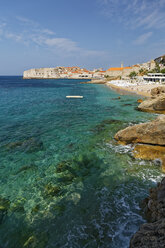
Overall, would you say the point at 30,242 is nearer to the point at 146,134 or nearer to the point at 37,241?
the point at 37,241

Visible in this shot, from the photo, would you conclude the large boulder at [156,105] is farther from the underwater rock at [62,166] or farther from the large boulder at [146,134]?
the underwater rock at [62,166]

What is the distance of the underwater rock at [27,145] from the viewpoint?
44.4 ft

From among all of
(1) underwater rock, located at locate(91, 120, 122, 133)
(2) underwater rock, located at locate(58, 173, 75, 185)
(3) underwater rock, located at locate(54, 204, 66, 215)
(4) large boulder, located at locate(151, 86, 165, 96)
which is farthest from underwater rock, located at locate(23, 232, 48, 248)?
(4) large boulder, located at locate(151, 86, 165, 96)

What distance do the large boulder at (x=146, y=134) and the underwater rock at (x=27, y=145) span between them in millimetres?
8020

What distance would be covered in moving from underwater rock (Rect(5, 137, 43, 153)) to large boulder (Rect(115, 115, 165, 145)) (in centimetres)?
802

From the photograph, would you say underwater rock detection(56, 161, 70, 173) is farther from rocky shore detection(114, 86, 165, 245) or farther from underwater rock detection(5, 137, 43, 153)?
rocky shore detection(114, 86, 165, 245)

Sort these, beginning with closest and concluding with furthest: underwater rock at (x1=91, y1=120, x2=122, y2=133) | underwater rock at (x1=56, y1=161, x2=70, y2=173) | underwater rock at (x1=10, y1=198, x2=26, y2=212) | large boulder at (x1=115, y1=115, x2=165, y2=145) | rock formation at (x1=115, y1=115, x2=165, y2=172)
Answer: underwater rock at (x1=10, y1=198, x2=26, y2=212)
underwater rock at (x1=56, y1=161, x2=70, y2=173)
rock formation at (x1=115, y1=115, x2=165, y2=172)
large boulder at (x1=115, y1=115, x2=165, y2=145)
underwater rock at (x1=91, y1=120, x2=122, y2=133)

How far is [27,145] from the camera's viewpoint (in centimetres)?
1429

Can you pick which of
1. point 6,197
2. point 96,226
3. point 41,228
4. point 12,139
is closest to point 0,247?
point 41,228

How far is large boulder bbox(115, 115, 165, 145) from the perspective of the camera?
12336mm

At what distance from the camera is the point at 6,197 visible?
8242 mm

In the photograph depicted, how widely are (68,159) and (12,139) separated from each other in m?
7.49

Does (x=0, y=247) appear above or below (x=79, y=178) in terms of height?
below

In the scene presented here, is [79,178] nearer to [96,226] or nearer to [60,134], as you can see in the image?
[96,226]
